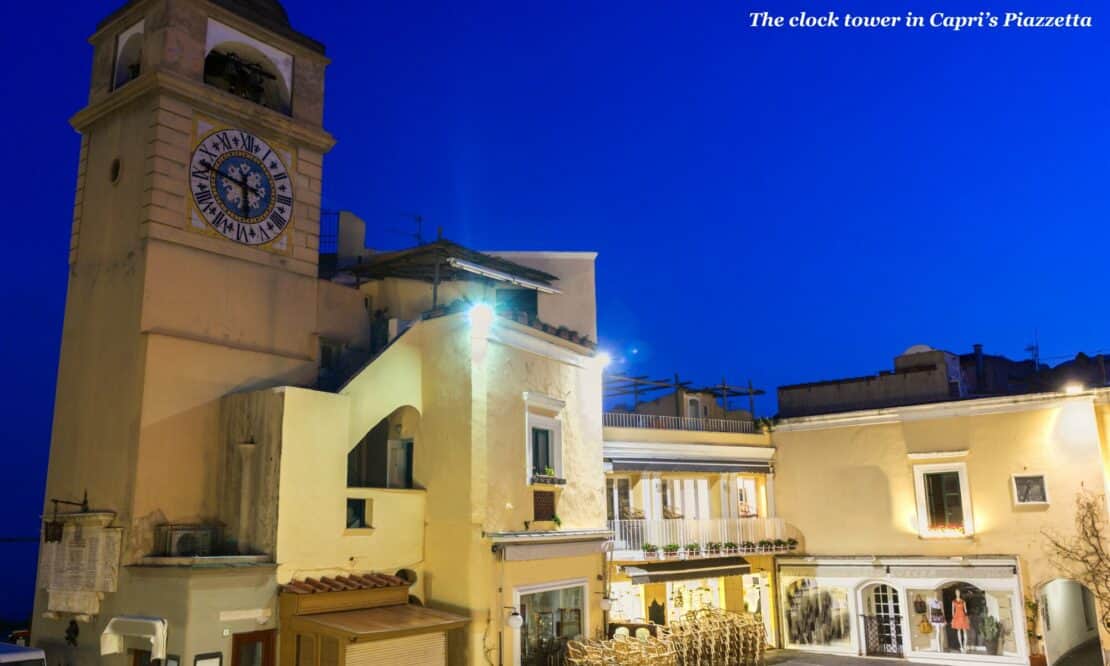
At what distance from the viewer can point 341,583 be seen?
53.7ft

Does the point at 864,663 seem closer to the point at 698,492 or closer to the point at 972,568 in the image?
the point at 972,568

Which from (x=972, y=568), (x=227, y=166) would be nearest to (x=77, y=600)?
(x=227, y=166)

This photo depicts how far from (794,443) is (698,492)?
3798 millimetres

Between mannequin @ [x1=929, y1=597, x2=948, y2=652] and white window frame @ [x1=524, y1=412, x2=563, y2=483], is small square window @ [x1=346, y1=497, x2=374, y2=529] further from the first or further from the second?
mannequin @ [x1=929, y1=597, x2=948, y2=652]

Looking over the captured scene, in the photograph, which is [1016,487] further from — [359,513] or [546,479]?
[359,513]

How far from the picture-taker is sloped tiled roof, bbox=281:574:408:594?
15.8m

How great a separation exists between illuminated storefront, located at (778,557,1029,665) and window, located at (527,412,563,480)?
1109 centimetres

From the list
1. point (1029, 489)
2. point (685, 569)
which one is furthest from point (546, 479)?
point (1029, 489)

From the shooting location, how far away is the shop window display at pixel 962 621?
24.7m

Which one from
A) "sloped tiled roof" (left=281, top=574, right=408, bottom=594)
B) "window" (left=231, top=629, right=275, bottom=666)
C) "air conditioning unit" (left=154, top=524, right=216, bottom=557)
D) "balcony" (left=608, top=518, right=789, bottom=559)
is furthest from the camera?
"balcony" (left=608, top=518, right=789, bottom=559)

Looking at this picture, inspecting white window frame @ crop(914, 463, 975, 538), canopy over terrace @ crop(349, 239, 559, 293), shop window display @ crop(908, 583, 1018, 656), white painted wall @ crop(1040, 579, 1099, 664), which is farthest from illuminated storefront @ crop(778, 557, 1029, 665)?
canopy over terrace @ crop(349, 239, 559, 293)

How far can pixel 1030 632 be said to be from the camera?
78.8 feet

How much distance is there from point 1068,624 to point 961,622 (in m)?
4.75

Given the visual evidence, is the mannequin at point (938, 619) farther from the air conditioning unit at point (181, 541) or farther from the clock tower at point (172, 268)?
the air conditioning unit at point (181, 541)
